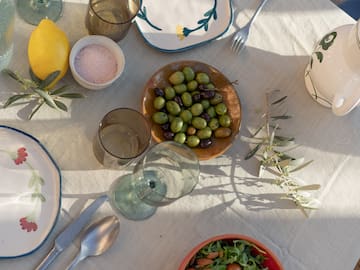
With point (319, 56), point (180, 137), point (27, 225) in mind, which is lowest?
point (27, 225)

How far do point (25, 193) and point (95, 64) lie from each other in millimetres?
215

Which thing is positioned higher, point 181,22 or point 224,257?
point 181,22

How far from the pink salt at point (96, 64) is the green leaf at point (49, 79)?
4 cm

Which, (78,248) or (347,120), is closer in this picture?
(78,248)

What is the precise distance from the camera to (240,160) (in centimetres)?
93

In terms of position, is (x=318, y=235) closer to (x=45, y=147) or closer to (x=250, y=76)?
(x=250, y=76)

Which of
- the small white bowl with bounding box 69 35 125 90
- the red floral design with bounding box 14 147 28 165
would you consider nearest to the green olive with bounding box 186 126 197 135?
the small white bowl with bounding box 69 35 125 90

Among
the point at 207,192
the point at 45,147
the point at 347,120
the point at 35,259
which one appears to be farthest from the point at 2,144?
the point at 347,120

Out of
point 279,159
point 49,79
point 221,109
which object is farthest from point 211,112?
point 49,79

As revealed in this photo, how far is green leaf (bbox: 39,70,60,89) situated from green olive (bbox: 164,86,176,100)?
16 centimetres

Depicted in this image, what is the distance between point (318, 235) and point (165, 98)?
1.05 feet

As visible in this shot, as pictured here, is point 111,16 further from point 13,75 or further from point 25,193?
point 25,193

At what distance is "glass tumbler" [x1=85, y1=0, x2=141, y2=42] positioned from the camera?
0.89 m

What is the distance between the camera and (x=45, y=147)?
86cm
